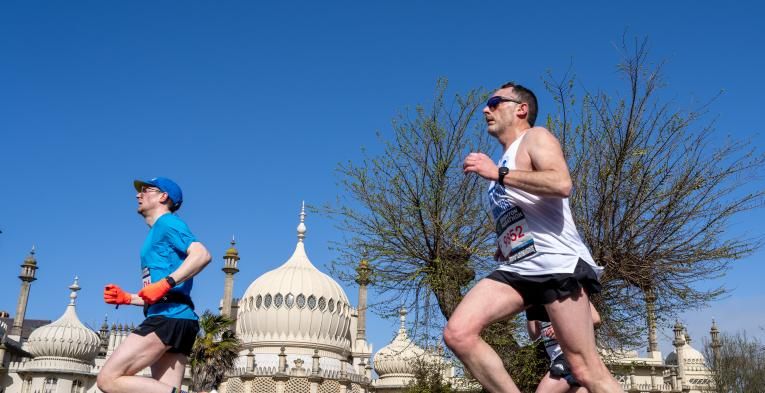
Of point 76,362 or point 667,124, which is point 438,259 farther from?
point 76,362

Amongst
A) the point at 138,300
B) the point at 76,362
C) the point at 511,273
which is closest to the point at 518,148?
the point at 511,273

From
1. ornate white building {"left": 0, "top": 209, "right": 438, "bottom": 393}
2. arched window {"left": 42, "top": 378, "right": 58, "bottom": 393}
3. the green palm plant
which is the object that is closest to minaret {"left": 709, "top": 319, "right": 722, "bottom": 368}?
ornate white building {"left": 0, "top": 209, "right": 438, "bottom": 393}

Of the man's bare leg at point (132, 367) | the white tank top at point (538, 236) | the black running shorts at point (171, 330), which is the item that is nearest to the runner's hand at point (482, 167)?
the white tank top at point (538, 236)

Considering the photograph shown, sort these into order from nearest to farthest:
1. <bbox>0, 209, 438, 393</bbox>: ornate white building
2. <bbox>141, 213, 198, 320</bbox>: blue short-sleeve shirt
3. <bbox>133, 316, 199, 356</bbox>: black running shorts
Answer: <bbox>133, 316, 199, 356</bbox>: black running shorts → <bbox>141, 213, 198, 320</bbox>: blue short-sleeve shirt → <bbox>0, 209, 438, 393</bbox>: ornate white building

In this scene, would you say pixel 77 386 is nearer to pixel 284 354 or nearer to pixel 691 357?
pixel 284 354

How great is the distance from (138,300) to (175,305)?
311 millimetres

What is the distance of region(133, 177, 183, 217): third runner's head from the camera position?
589 centimetres

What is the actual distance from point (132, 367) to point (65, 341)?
3934cm

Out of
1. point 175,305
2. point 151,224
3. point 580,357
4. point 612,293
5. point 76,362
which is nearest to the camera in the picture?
point 580,357

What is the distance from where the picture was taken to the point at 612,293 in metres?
15.8

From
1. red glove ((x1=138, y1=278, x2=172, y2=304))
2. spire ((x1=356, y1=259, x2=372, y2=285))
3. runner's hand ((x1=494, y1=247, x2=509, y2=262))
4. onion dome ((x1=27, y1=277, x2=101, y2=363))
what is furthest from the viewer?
onion dome ((x1=27, y1=277, x2=101, y2=363))

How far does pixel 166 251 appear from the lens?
218 inches

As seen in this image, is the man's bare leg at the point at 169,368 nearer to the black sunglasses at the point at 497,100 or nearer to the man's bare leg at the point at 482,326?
the man's bare leg at the point at 482,326

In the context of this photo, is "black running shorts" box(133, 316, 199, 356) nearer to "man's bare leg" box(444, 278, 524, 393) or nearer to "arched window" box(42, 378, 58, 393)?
"man's bare leg" box(444, 278, 524, 393)
